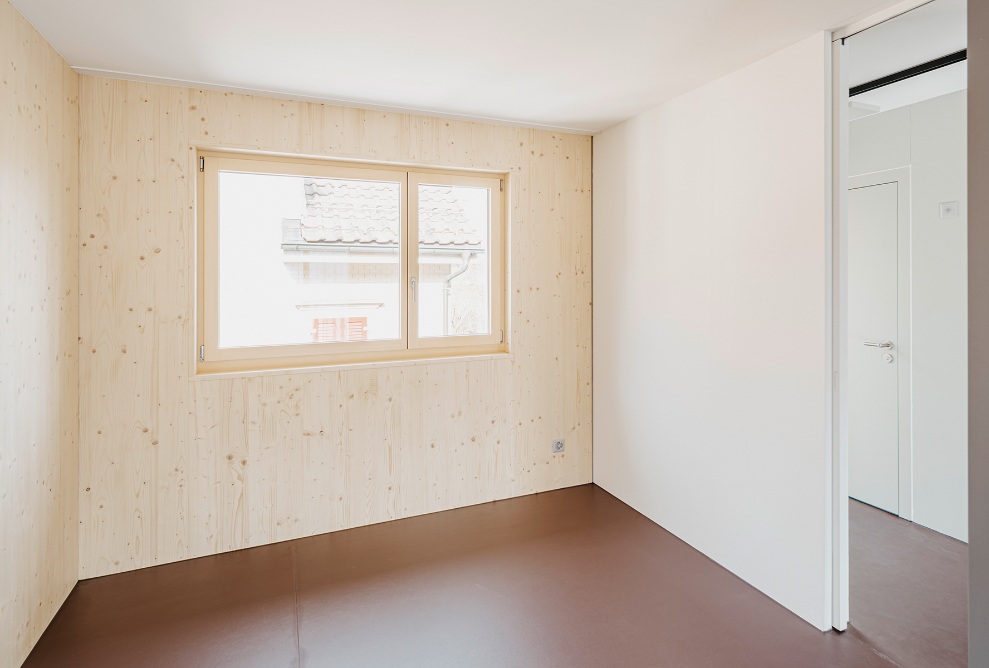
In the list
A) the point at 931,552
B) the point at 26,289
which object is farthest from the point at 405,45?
the point at 931,552

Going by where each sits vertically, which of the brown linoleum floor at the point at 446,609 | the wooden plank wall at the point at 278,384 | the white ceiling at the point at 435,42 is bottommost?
the brown linoleum floor at the point at 446,609

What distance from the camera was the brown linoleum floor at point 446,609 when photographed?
2199 mm

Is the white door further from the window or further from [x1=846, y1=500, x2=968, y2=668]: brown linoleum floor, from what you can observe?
the window

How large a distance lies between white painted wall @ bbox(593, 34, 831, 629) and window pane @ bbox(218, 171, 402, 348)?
1560mm

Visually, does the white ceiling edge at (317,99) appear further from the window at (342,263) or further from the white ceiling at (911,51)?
the white ceiling at (911,51)

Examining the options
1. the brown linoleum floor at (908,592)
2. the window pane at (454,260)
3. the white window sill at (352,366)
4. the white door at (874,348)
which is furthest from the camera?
the window pane at (454,260)

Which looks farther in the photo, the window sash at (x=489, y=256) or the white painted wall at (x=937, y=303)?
the window sash at (x=489, y=256)

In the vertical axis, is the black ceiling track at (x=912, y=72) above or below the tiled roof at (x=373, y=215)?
above

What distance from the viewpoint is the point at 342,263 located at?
3363mm

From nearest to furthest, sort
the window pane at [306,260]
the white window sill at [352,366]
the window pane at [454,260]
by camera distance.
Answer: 1. the white window sill at [352,366]
2. the window pane at [306,260]
3. the window pane at [454,260]

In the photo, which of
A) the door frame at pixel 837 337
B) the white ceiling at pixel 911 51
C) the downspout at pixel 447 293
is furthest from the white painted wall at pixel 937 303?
the downspout at pixel 447 293

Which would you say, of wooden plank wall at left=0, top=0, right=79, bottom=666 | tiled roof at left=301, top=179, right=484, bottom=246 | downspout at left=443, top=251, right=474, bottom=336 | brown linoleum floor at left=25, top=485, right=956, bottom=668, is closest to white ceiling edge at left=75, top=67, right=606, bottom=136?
wooden plank wall at left=0, top=0, right=79, bottom=666

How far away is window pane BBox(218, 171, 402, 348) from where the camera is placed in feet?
10.3

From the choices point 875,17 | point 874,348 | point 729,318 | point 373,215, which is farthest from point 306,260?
point 874,348
